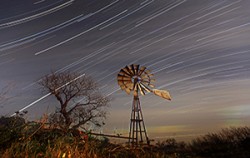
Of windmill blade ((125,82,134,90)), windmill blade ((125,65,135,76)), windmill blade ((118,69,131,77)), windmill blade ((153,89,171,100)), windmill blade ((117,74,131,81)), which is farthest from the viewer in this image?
windmill blade ((153,89,171,100))

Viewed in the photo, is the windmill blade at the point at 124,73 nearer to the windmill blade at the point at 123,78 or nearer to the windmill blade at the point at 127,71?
the windmill blade at the point at 127,71

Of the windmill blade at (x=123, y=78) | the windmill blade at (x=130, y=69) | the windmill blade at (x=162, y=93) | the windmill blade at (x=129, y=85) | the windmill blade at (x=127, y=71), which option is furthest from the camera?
the windmill blade at (x=162, y=93)

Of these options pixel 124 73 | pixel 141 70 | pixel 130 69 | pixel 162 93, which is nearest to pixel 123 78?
pixel 124 73

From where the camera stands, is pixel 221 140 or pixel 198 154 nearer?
pixel 198 154

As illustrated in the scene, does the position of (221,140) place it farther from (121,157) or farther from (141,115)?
(121,157)

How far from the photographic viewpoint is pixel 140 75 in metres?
29.4

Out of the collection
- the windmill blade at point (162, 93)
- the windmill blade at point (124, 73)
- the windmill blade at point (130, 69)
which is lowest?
the windmill blade at point (162, 93)

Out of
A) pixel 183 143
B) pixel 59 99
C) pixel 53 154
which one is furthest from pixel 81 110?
pixel 53 154

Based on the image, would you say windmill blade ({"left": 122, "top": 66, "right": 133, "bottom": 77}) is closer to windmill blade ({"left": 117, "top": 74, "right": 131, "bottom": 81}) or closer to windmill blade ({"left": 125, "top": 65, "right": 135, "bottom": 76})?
windmill blade ({"left": 125, "top": 65, "right": 135, "bottom": 76})

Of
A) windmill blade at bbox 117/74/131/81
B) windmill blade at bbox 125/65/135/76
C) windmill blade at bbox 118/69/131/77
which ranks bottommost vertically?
windmill blade at bbox 117/74/131/81

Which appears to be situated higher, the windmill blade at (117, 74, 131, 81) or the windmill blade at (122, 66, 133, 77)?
the windmill blade at (122, 66, 133, 77)

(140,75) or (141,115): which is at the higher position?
(140,75)

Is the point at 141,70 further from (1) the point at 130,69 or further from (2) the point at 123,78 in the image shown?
(2) the point at 123,78

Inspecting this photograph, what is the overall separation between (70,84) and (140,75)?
11.8 m
